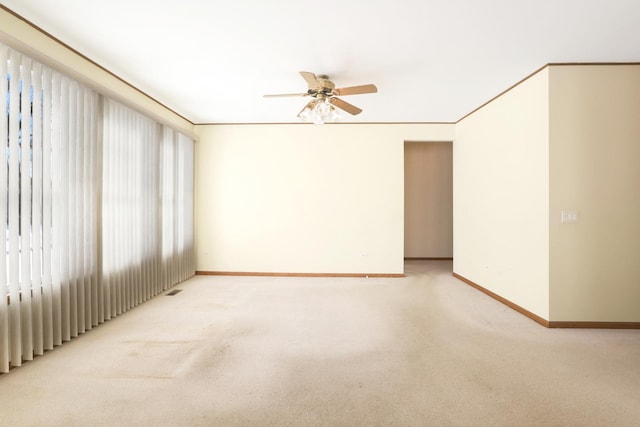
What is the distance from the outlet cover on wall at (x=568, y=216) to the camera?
2.96 metres

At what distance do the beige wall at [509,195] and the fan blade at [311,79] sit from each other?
2.52 metres

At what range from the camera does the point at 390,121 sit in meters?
5.04

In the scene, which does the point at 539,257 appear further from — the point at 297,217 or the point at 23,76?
the point at 23,76

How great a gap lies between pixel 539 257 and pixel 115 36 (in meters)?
4.92

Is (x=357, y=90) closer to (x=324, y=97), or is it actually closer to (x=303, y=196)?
(x=324, y=97)

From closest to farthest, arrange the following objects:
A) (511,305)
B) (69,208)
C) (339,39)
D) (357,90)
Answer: (339,39) < (69,208) < (357,90) < (511,305)

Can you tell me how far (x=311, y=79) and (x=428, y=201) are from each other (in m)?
5.57

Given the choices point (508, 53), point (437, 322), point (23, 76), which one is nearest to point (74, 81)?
point (23, 76)

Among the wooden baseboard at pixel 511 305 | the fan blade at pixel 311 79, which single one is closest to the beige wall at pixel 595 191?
the wooden baseboard at pixel 511 305

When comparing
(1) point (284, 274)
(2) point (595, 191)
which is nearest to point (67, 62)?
(1) point (284, 274)

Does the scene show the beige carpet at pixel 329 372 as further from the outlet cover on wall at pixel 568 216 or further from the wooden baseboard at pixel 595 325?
the outlet cover on wall at pixel 568 216

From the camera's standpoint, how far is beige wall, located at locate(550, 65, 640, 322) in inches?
115

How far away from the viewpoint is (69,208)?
2643 mm

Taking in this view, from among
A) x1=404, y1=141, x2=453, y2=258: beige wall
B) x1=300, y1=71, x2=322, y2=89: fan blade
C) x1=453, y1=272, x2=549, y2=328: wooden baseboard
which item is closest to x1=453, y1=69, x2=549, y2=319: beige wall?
x1=453, y1=272, x2=549, y2=328: wooden baseboard
